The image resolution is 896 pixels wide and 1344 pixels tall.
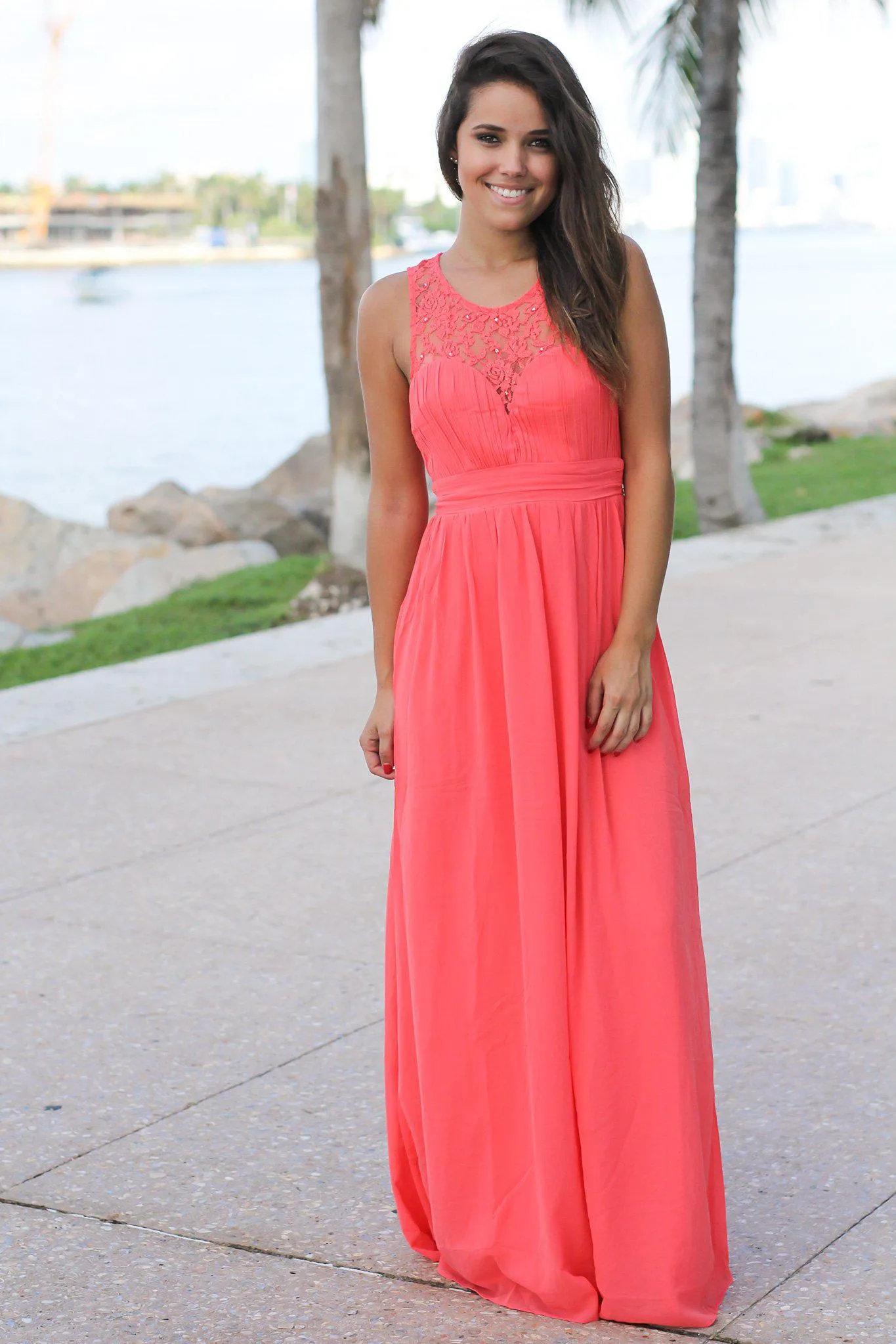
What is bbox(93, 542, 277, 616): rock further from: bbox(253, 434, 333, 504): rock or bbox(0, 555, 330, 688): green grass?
bbox(253, 434, 333, 504): rock

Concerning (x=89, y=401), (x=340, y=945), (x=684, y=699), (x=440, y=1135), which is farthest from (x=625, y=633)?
(x=89, y=401)

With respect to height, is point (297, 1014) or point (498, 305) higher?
point (498, 305)

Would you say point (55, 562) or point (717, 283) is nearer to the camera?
point (717, 283)

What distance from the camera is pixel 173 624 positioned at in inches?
423

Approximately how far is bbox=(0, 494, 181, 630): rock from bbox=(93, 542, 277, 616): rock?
61 centimetres

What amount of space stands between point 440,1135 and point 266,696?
15.0 feet

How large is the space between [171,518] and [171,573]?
147 inches

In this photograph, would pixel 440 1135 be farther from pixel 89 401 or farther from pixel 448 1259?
pixel 89 401

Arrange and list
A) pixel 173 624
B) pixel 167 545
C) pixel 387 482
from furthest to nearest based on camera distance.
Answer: pixel 167 545 < pixel 173 624 < pixel 387 482

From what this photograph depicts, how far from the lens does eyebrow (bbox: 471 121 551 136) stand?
258 cm

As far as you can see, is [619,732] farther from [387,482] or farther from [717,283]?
[717,283]

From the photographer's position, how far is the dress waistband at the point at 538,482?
8.71 ft

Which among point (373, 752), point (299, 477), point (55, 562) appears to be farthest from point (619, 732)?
point (299, 477)

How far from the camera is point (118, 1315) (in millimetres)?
2715
